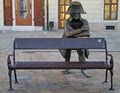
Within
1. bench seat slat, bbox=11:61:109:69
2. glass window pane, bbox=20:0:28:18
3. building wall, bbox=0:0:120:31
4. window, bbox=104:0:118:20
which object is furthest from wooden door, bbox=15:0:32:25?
bench seat slat, bbox=11:61:109:69

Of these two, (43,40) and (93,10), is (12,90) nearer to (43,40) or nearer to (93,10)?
(43,40)

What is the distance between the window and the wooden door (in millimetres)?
4234

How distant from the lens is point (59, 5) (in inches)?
856

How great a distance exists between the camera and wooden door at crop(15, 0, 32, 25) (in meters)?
21.5

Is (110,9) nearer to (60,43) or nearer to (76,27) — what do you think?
(76,27)

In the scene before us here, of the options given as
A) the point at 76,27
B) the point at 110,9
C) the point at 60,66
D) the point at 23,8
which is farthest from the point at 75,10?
the point at 110,9

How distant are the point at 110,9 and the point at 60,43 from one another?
14.6 m

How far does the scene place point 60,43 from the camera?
7707mm

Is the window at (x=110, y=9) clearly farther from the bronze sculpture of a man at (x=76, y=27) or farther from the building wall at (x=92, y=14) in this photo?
the bronze sculpture of a man at (x=76, y=27)

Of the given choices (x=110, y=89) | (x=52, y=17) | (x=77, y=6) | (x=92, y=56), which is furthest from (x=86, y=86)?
(x=52, y=17)

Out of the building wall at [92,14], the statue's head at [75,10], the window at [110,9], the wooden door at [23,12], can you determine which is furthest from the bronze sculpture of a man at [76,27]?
the window at [110,9]

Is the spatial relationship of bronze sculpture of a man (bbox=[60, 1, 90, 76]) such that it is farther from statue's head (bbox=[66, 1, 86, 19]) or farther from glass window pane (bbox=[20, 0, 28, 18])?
glass window pane (bbox=[20, 0, 28, 18])

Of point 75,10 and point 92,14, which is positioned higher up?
point 75,10

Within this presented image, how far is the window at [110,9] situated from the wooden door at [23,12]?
4.23 m
